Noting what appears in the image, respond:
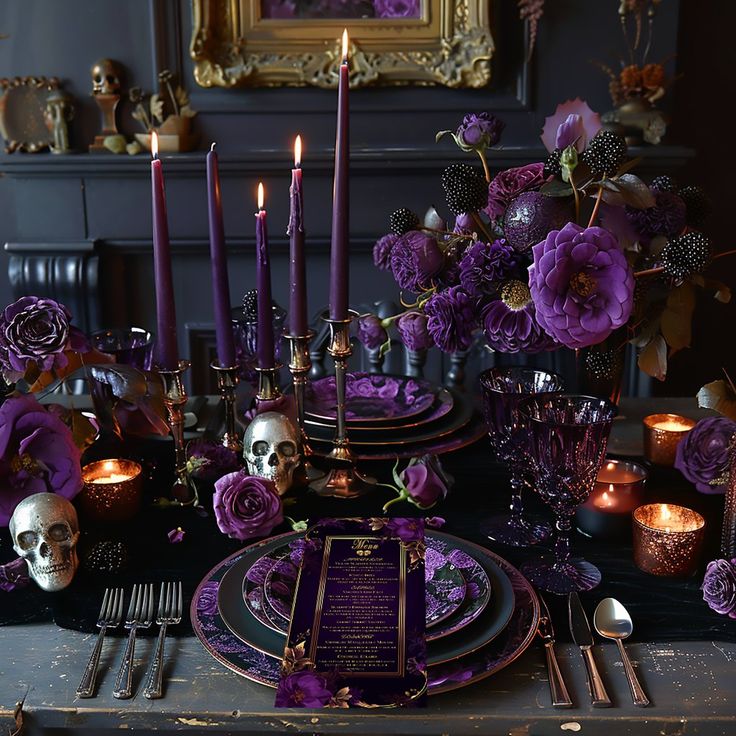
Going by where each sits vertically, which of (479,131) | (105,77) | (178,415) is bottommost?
(178,415)

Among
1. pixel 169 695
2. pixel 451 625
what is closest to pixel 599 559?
pixel 451 625

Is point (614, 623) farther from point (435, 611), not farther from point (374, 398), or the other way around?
point (374, 398)

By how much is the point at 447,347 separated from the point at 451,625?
13.6 inches

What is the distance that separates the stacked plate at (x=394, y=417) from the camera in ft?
3.67

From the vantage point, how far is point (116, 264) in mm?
2244

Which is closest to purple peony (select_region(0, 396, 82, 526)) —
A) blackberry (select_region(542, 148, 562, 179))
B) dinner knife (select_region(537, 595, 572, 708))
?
dinner knife (select_region(537, 595, 572, 708))

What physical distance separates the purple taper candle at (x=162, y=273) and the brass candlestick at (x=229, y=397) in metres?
0.06

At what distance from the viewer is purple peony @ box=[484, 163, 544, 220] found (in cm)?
97

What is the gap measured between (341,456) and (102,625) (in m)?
0.37

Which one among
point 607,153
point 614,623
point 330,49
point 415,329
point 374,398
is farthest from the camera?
point 330,49

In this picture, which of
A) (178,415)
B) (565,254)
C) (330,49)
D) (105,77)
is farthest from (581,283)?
(105,77)

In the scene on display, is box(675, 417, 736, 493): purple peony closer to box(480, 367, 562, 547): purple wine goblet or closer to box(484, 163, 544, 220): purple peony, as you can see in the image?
box(480, 367, 562, 547): purple wine goblet

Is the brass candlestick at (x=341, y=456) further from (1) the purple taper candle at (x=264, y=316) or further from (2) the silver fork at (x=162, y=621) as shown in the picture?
(2) the silver fork at (x=162, y=621)

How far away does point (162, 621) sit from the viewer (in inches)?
29.4
